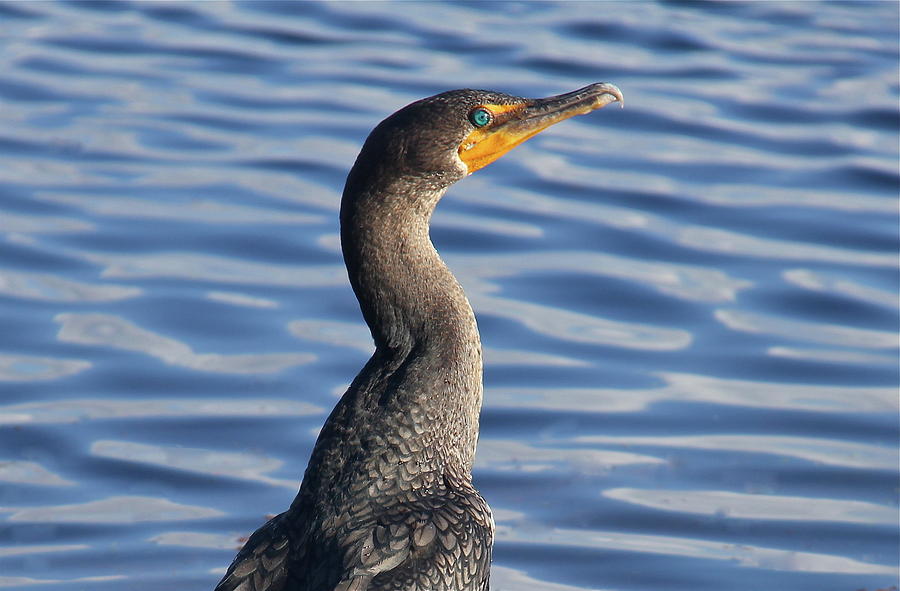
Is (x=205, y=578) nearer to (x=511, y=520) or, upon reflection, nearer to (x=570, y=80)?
(x=511, y=520)

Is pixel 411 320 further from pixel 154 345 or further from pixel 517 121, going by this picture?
pixel 154 345

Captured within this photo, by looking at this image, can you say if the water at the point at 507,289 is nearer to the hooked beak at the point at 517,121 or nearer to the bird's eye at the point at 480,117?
the hooked beak at the point at 517,121

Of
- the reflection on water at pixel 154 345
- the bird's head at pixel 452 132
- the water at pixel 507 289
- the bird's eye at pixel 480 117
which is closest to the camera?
the bird's head at pixel 452 132

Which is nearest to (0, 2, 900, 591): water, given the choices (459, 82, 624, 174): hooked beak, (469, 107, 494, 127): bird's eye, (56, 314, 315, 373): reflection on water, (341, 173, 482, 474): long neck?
(56, 314, 315, 373): reflection on water

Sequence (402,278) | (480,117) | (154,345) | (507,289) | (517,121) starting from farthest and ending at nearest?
(507,289) < (154,345) < (517,121) < (480,117) < (402,278)

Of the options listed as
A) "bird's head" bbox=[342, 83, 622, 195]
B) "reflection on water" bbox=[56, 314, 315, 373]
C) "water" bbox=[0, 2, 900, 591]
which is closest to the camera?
"bird's head" bbox=[342, 83, 622, 195]

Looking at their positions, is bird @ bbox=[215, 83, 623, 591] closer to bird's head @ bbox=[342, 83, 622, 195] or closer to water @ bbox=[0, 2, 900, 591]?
bird's head @ bbox=[342, 83, 622, 195]

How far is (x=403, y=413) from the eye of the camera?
4594mm

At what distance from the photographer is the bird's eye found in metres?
4.78

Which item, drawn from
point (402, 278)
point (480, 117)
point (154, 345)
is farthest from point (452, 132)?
point (154, 345)

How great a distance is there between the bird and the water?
1881 millimetres

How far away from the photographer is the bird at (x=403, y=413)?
14.4 feet

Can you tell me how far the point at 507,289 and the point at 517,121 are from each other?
12.8ft

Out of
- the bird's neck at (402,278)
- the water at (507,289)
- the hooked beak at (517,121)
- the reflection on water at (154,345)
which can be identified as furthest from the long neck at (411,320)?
the reflection on water at (154,345)
